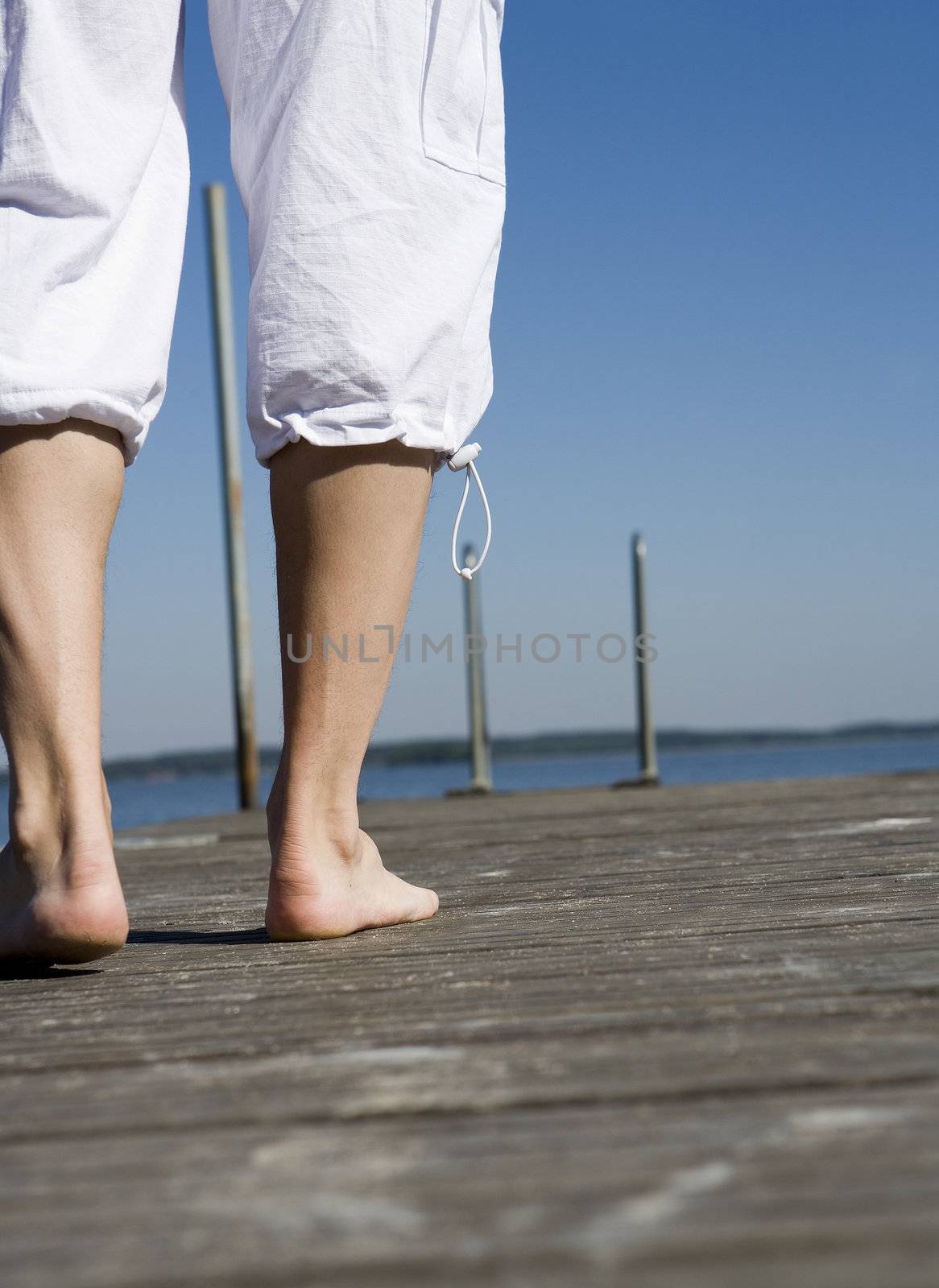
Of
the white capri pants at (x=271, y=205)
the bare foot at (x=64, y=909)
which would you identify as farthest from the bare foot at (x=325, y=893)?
the white capri pants at (x=271, y=205)

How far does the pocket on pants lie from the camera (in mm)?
1036

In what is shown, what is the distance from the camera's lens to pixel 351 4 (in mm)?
1001

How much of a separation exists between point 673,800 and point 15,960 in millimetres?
2062

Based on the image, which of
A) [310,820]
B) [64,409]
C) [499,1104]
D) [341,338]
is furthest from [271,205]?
[499,1104]

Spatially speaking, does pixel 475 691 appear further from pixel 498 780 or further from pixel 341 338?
pixel 498 780

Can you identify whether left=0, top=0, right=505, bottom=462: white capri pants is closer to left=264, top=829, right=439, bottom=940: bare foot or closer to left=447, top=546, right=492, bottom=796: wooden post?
left=264, top=829, right=439, bottom=940: bare foot

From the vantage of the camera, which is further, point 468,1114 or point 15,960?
point 15,960

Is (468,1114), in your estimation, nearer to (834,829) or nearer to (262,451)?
(262,451)

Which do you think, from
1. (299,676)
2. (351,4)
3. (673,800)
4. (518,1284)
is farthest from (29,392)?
(673,800)

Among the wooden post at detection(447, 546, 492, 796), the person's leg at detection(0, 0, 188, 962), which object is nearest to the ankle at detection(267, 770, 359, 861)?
the person's leg at detection(0, 0, 188, 962)

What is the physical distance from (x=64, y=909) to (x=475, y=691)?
3445mm

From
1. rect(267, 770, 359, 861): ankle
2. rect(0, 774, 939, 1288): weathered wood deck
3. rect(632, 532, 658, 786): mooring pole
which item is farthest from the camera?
rect(632, 532, 658, 786): mooring pole

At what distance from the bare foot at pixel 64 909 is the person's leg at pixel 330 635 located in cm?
14

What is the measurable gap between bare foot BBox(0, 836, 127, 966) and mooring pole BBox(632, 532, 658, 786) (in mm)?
3167
